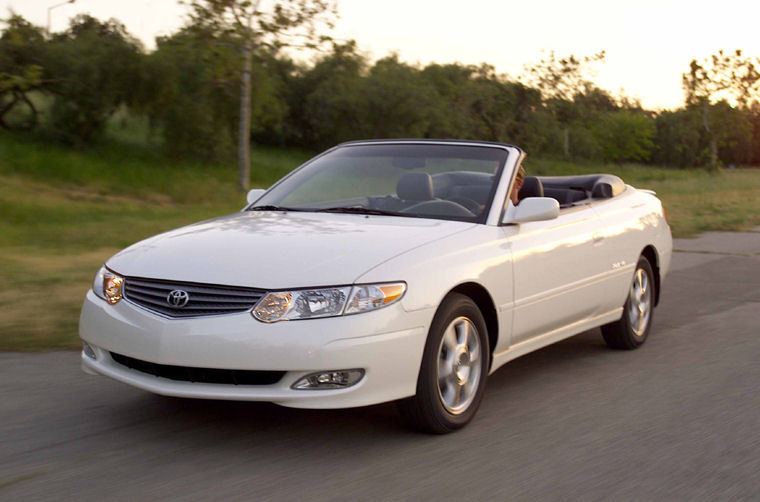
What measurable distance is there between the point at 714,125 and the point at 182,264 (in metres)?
63.0

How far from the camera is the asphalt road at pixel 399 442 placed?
383 cm

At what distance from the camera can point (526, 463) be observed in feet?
13.8

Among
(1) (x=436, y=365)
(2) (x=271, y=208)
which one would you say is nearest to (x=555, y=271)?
(1) (x=436, y=365)

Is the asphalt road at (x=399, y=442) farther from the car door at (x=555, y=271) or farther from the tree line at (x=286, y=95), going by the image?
the tree line at (x=286, y=95)

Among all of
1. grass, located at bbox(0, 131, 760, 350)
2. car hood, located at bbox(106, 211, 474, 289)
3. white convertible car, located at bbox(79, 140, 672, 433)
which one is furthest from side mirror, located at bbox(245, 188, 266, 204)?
grass, located at bbox(0, 131, 760, 350)

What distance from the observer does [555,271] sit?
5648 mm

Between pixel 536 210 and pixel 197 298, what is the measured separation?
6.55ft

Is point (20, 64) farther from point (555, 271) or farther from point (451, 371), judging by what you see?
→ point (451, 371)

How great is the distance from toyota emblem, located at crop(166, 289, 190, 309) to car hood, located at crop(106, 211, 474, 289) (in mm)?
71

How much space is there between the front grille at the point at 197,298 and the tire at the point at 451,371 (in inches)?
34.7

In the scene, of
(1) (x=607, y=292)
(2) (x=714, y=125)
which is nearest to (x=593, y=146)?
(2) (x=714, y=125)

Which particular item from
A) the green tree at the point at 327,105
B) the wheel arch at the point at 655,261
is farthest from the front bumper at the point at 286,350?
the green tree at the point at 327,105

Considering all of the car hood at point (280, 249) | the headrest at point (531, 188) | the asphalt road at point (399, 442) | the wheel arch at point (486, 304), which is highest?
the headrest at point (531, 188)

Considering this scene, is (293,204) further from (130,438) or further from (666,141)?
(666,141)
